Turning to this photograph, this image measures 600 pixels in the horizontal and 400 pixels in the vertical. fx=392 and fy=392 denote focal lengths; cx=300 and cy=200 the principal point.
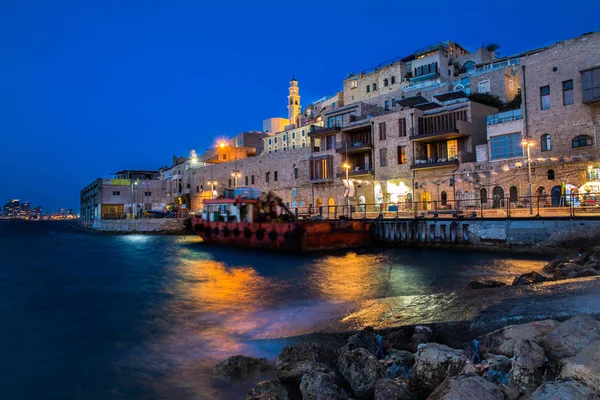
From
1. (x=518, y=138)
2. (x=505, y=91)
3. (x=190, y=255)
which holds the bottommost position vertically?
(x=190, y=255)

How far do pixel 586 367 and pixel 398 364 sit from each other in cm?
224

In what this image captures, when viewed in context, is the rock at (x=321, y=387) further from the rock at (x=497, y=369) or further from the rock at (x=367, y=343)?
the rock at (x=497, y=369)

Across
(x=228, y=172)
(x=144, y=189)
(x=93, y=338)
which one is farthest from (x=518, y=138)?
(x=144, y=189)

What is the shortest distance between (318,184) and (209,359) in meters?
41.3

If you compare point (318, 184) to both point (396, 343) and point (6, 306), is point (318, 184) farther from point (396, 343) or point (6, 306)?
point (396, 343)

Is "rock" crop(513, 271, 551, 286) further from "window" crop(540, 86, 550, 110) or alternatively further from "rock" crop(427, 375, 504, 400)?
"window" crop(540, 86, 550, 110)

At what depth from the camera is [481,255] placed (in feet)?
69.5

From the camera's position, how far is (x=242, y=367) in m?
6.57

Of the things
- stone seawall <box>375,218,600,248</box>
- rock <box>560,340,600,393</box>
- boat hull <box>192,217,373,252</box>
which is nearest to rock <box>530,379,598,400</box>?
rock <box>560,340,600,393</box>

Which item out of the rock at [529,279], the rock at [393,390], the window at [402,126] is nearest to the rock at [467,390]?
the rock at [393,390]

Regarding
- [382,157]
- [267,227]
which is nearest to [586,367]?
[267,227]

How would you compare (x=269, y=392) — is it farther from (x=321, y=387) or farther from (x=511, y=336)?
(x=511, y=336)

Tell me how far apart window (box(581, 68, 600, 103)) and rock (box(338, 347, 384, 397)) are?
29482 millimetres

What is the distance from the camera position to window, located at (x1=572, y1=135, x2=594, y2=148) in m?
27.0
